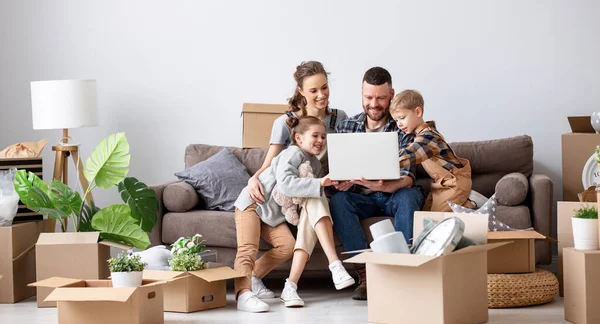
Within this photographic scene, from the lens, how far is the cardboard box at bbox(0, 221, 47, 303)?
12.8 feet

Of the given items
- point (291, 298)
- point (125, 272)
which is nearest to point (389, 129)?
point (291, 298)

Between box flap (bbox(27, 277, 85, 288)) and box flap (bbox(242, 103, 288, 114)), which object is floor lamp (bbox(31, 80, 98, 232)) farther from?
box flap (bbox(27, 277, 85, 288))

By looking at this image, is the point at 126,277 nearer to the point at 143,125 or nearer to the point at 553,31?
the point at 143,125

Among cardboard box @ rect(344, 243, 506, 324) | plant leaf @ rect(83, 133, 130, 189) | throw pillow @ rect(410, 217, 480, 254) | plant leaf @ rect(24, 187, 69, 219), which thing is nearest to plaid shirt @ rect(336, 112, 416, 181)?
throw pillow @ rect(410, 217, 480, 254)

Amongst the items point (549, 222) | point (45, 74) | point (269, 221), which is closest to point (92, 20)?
point (45, 74)

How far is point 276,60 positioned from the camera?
16.1 feet

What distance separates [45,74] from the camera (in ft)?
16.9

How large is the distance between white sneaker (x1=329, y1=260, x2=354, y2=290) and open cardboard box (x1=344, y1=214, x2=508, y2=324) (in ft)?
1.89

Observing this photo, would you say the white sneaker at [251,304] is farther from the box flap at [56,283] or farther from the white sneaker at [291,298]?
the box flap at [56,283]

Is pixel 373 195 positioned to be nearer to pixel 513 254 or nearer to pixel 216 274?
pixel 513 254

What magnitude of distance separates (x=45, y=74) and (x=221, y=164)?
1490 mm

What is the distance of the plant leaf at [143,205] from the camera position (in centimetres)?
408

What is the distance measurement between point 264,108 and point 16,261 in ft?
5.09

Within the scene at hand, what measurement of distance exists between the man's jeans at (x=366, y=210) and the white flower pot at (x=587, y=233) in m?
0.83
